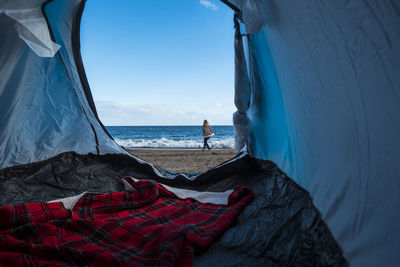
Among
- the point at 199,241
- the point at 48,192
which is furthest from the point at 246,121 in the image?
the point at 48,192

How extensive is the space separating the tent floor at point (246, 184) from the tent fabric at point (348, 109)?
123mm

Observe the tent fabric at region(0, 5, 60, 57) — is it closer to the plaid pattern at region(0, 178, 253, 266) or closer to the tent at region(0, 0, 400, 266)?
the tent at region(0, 0, 400, 266)

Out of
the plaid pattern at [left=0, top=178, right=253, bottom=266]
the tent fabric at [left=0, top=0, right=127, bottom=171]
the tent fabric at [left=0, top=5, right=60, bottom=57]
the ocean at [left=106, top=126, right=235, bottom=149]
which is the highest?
the tent fabric at [left=0, top=5, right=60, bottom=57]

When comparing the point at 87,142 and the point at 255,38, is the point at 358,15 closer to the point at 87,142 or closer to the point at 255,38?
the point at 255,38

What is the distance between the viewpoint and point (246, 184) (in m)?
1.98

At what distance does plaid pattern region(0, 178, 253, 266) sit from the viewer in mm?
908

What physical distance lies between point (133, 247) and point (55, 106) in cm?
190

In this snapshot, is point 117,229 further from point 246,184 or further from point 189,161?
point 189,161

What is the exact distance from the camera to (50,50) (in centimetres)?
165

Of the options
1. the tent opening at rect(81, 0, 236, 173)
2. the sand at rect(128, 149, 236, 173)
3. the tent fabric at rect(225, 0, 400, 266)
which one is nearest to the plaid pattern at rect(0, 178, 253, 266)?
the tent fabric at rect(225, 0, 400, 266)

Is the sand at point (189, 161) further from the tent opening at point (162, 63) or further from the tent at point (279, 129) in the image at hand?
the tent at point (279, 129)

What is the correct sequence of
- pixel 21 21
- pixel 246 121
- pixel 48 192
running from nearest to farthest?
pixel 21 21
pixel 48 192
pixel 246 121

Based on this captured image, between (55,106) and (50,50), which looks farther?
(55,106)

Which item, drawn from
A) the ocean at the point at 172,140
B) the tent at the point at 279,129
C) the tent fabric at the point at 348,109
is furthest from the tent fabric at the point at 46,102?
the ocean at the point at 172,140
